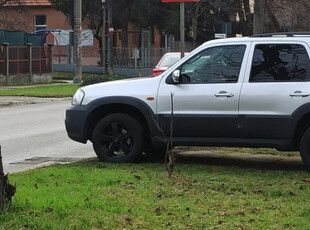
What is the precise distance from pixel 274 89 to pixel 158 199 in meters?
2.70

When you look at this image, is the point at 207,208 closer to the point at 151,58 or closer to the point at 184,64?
the point at 184,64

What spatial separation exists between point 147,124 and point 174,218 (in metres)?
3.49

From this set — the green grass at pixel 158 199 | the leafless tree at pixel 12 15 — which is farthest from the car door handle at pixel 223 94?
the leafless tree at pixel 12 15

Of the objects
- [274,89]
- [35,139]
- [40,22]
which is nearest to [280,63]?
[274,89]

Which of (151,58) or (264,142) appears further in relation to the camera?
(151,58)

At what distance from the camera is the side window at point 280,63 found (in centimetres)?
835

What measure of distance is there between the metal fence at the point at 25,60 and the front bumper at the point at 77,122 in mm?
22279

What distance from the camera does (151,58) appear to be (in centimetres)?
4538

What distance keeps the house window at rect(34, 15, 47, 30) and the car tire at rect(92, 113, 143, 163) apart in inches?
1817

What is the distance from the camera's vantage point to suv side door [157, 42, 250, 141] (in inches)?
333

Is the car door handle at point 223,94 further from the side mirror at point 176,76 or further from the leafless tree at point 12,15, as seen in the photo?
the leafless tree at point 12,15

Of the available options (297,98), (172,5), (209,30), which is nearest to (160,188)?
(297,98)

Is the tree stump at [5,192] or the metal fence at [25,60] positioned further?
the metal fence at [25,60]

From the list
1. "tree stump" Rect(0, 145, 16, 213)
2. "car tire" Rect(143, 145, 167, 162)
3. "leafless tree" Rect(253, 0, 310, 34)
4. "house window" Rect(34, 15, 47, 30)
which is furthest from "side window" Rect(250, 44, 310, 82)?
"house window" Rect(34, 15, 47, 30)
